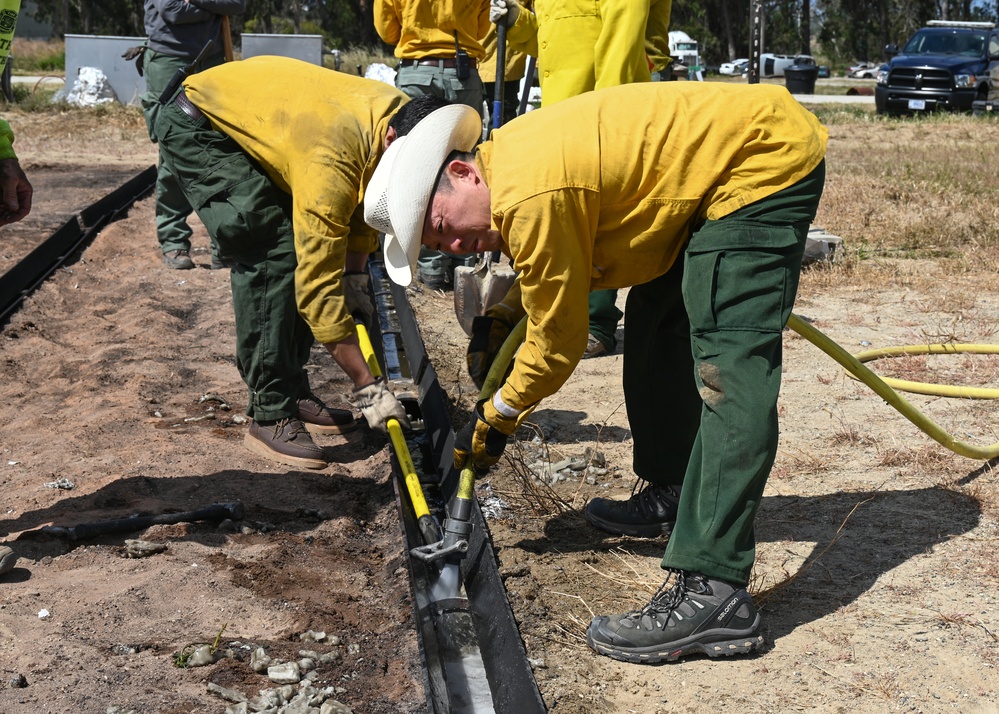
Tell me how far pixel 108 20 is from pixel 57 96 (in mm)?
26682

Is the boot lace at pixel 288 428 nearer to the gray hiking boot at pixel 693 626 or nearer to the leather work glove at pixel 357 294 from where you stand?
the leather work glove at pixel 357 294

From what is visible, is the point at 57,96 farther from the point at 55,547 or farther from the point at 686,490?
the point at 686,490

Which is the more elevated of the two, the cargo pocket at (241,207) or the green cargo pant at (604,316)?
the cargo pocket at (241,207)

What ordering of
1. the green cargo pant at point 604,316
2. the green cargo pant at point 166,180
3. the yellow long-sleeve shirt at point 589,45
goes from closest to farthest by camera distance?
the yellow long-sleeve shirt at point 589,45, the green cargo pant at point 604,316, the green cargo pant at point 166,180

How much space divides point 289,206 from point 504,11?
291cm

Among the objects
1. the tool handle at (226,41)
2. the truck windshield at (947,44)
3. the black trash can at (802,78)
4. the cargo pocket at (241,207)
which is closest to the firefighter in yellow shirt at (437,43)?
the tool handle at (226,41)

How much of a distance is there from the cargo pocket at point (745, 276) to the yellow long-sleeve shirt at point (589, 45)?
1936 mm

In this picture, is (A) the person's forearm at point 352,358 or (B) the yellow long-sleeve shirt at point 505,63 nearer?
(A) the person's forearm at point 352,358

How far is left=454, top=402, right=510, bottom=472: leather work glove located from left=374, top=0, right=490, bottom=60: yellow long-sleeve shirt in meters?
3.91

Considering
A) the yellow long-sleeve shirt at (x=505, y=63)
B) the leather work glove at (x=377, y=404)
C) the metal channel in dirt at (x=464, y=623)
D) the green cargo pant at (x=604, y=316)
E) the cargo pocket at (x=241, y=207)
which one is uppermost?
the yellow long-sleeve shirt at (x=505, y=63)

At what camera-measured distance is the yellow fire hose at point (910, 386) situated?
10.2 ft

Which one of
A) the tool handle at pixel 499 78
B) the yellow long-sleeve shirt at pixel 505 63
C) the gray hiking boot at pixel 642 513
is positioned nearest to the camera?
the gray hiking boot at pixel 642 513

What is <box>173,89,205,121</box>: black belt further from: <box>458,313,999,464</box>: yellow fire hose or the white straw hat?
<box>458,313,999,464</box>: yellow fire hose

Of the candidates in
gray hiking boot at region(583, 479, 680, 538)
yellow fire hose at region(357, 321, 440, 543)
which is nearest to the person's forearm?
yellow fire hose at region(357, 321, 440, 543)
